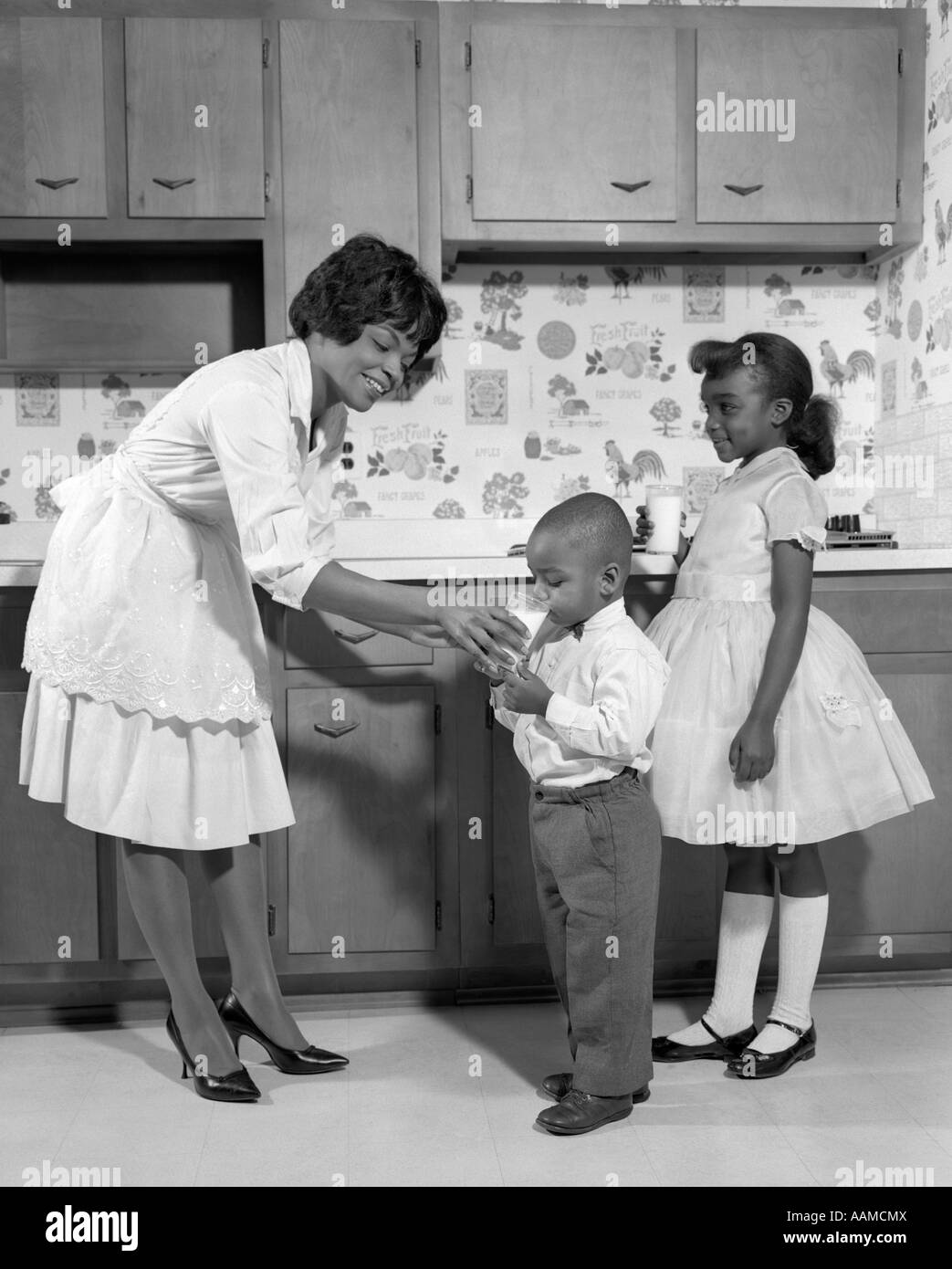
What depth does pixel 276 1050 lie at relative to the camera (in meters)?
1.91

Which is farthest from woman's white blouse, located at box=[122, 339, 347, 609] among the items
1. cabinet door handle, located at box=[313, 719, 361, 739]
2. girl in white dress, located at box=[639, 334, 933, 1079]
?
girl in white dress, located at box=[639, 334, 933, 1079]

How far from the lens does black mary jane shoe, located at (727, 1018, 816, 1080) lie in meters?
1.88

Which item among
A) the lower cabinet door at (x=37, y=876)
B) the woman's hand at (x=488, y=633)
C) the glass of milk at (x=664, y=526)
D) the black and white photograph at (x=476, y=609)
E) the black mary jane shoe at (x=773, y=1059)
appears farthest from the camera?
the glass of milk at (x=664, y=526)

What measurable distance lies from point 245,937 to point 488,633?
0.69 meters

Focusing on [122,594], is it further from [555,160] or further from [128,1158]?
[555,160]

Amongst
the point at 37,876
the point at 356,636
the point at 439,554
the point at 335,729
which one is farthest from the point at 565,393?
the point at 37,876

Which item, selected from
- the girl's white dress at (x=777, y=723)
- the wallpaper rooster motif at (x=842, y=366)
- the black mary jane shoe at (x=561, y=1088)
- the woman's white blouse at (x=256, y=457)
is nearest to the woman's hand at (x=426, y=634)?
the woman's white blouse at (x=256, y=457)

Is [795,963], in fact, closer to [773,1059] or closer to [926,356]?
[773,1059]

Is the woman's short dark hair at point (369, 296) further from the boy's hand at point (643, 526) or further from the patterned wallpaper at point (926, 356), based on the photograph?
the patterned wallpaper at point (926, 356)

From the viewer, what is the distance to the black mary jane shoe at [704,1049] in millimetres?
1958

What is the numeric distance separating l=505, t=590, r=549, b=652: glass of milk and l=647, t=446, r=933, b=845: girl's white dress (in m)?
0.35

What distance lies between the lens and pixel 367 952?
7.32 ft

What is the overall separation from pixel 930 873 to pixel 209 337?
1.93 metres
